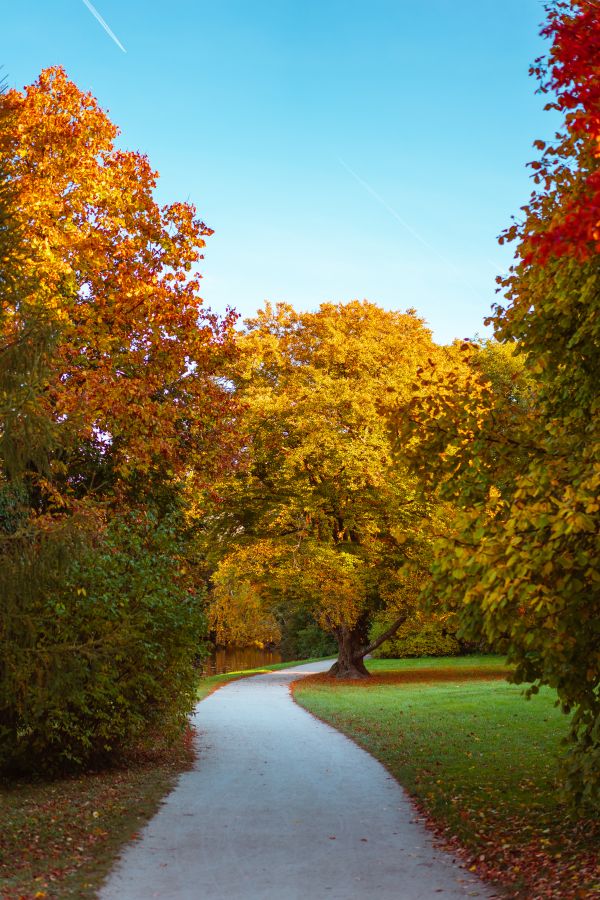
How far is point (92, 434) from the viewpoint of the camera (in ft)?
47.1

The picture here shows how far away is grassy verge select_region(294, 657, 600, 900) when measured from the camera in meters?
7.22

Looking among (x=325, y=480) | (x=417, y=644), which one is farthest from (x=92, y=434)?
(x=417, y=644)

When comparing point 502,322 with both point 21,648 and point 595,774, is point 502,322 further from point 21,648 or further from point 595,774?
point 21,648

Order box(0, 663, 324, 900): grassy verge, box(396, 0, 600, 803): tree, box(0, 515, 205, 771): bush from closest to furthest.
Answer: box(396, 0, 600, 803): tree
box(0, 663, 324, 900): grassy verge
box(0, 515, 205, 771): bush

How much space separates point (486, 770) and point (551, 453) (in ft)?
19.0

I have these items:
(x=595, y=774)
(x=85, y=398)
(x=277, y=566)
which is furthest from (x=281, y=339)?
(x=595, y=774)

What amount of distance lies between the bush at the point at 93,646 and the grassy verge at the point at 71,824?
524mm

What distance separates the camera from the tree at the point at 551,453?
627 cm

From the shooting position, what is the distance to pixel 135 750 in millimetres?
13984

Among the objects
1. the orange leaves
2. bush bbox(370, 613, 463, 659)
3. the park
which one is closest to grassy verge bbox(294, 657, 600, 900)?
the park

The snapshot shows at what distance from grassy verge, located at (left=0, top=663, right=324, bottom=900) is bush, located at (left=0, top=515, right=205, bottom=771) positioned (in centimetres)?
52

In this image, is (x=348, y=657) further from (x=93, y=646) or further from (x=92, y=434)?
(x=93, y=646)

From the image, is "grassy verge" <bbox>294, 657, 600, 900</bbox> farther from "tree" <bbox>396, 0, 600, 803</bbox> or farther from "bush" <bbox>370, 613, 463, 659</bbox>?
"bush" <bbox>370, 613, 463, 659</bbox>

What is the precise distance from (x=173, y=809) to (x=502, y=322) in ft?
21.6
